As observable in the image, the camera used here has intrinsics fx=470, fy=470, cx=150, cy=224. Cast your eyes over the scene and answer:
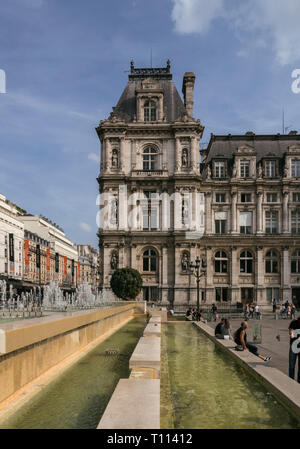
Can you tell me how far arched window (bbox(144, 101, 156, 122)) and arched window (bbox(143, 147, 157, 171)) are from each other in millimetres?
3904

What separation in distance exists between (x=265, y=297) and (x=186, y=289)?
10106mm

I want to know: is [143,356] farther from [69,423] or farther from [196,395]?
[69,423]

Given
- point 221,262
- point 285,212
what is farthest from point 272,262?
point 285,212

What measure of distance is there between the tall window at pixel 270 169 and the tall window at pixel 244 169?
2.29 metres

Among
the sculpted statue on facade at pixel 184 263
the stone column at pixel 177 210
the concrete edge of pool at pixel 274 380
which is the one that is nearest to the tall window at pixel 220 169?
the stone column at pixel 177 210

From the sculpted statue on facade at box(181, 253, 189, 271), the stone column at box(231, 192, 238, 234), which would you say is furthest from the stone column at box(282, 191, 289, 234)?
the sculpted statue on facade at box(181, 253, 189, 271)

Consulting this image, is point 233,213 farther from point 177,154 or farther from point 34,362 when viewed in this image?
point 34,362

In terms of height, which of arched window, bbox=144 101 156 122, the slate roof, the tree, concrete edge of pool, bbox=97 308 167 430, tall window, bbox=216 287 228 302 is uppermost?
arched window, bbox=144 101 156 122

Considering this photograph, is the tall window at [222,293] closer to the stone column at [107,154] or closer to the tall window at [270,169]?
the tall window at [270,169]

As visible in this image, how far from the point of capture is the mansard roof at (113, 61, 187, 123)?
60.1 m

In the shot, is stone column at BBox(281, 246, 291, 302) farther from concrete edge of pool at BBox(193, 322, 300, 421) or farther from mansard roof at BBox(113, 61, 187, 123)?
concrete edge of pool at BBox(193, 322, 300, 421)

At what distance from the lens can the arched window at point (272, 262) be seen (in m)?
58.5

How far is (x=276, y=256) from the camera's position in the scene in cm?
5869
